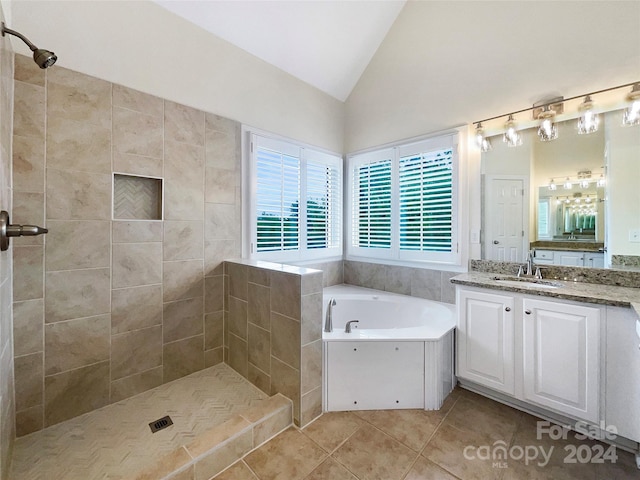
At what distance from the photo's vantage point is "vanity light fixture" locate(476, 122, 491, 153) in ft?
7.85

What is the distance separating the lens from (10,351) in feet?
4.71

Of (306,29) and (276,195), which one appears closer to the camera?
(306,29)

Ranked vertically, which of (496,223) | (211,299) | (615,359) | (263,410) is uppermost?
(496,223)

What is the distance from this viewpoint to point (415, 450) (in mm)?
1548

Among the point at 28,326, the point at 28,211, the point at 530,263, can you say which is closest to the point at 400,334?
the point at 530,263

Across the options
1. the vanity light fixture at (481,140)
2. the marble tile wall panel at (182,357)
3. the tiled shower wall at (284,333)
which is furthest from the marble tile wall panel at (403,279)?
the marble tile wall panel at (182,357)

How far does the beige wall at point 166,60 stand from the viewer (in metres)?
1.63

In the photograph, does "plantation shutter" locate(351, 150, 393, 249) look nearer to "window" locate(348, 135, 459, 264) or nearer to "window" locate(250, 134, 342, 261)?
"window" locate(348, 135, 459, 264)

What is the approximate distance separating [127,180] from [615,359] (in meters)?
3.25

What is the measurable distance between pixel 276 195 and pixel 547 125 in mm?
2330

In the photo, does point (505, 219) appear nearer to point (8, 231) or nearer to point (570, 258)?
point (570, 258)

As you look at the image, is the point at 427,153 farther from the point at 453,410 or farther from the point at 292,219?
the point at 453,410

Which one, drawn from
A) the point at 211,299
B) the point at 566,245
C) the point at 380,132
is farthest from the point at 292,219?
the point at 566,245

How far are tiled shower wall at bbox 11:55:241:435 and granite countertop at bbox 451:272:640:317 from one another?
2141 millimetres
